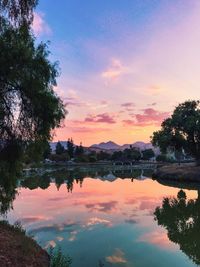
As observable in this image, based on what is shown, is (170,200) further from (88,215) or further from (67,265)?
(67,265)

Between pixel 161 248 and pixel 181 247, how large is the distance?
3.74 ft

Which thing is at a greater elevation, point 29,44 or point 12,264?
point 29,44

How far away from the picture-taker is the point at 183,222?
27.4 metres

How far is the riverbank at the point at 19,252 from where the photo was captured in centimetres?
1420

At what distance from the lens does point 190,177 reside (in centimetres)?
6825

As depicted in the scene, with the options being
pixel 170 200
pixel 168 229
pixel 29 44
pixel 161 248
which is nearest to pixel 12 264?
pixel 161 248

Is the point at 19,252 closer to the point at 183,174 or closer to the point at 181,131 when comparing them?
the point at 183,174

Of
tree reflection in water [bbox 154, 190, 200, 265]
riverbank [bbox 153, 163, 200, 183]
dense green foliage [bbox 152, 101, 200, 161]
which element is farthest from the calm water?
dense green foliage [bbox 152, 101, 200, 161]

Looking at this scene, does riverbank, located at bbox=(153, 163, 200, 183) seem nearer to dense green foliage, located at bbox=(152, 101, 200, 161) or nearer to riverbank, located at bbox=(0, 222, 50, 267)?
dense green foliage, located at bbox=(152, 101, 200, 161)

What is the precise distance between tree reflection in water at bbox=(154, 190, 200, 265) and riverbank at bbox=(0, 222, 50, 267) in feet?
22.4

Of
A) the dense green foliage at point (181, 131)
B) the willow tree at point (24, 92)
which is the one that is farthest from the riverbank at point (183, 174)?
the willow tree at point (24, 92)

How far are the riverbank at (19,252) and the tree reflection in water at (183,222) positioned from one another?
6.83 meters

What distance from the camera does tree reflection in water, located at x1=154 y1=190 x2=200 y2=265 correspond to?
20.0 meters

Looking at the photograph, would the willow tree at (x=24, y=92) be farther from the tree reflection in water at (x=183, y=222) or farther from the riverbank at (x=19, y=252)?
the tree reflection in water at (x=183, y=222)
